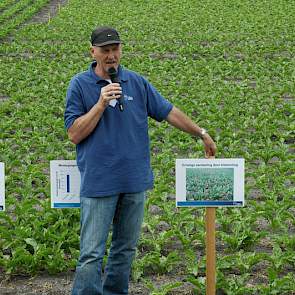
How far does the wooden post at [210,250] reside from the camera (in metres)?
5.27

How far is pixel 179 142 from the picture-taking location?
10.6 m

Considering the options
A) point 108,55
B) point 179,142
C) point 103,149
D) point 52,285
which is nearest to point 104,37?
point 108,55

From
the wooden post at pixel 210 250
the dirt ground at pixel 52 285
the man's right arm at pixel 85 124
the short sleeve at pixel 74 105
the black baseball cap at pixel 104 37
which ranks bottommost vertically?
the dirt ground at pixel 52 285

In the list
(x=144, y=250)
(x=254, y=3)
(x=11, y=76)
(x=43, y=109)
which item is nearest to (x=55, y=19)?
(x=254, y=3)

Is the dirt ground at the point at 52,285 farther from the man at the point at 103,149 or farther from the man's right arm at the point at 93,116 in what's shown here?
the man's right arm at the point at 93,116

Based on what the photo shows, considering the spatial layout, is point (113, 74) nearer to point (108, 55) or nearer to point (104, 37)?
point (108, 55)

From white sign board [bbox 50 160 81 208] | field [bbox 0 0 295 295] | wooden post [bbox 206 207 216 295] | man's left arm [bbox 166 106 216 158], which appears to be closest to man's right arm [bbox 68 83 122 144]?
white sign board [bbox 50 160 81 208]

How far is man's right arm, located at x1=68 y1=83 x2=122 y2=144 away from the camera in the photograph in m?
4.50

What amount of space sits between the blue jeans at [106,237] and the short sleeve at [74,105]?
1.81 ft

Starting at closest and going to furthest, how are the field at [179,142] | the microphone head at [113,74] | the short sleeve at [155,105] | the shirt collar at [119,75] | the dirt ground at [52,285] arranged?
the microphone head at [113,74]
the shirt collar at [119,75]
the short sleeve at [155,105]
the dirt ground at [52,285]
the field at [179,142]

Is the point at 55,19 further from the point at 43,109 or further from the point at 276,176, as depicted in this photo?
the point at 276,176

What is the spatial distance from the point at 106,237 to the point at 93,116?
0.87 m

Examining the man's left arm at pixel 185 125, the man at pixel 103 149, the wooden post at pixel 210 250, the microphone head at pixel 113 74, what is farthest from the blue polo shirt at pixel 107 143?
the wooden post at pixel 210 250

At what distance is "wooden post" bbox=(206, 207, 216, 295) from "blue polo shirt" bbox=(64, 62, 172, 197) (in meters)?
0.66
